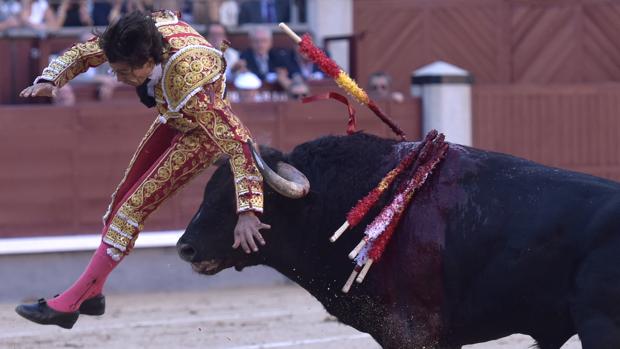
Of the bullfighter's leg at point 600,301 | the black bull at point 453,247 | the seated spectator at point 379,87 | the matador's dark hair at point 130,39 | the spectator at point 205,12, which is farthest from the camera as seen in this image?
the spectator at point 205,12

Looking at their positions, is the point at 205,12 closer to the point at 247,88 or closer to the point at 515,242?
the point at 247,88

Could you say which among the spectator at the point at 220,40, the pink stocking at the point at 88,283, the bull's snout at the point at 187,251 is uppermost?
the spectator at the point at 220,40

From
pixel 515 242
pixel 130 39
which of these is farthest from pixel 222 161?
pixel 515 242

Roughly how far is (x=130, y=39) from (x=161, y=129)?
0.51m

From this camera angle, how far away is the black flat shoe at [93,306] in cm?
407

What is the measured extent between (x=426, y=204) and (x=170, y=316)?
336cm

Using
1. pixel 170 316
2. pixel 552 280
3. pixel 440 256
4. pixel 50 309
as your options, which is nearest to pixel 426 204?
pixel 440 256

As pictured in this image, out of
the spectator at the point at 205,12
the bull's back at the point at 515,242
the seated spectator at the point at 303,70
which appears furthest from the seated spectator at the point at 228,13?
the bull's back at the point at 515,242

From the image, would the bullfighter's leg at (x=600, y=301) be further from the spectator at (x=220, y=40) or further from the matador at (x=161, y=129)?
the spectator at (x=220, y=40)

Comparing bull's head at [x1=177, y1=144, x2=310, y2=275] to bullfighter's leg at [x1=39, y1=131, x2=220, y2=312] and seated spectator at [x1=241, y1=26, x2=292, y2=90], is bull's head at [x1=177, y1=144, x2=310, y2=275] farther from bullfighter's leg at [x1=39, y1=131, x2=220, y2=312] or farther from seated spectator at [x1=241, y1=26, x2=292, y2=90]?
seated spectator at [x1=241, y1=26, x2=292, y2=90]

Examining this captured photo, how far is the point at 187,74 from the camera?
3.79 m

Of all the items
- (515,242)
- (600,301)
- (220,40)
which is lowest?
(600,301)

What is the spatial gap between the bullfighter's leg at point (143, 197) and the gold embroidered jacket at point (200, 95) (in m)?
0.09

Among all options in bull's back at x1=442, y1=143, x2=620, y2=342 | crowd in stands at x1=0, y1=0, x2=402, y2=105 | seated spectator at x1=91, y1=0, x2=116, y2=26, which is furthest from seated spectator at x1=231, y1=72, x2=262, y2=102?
bull's back at x1=442, y1=143, x2=620, y2=342
